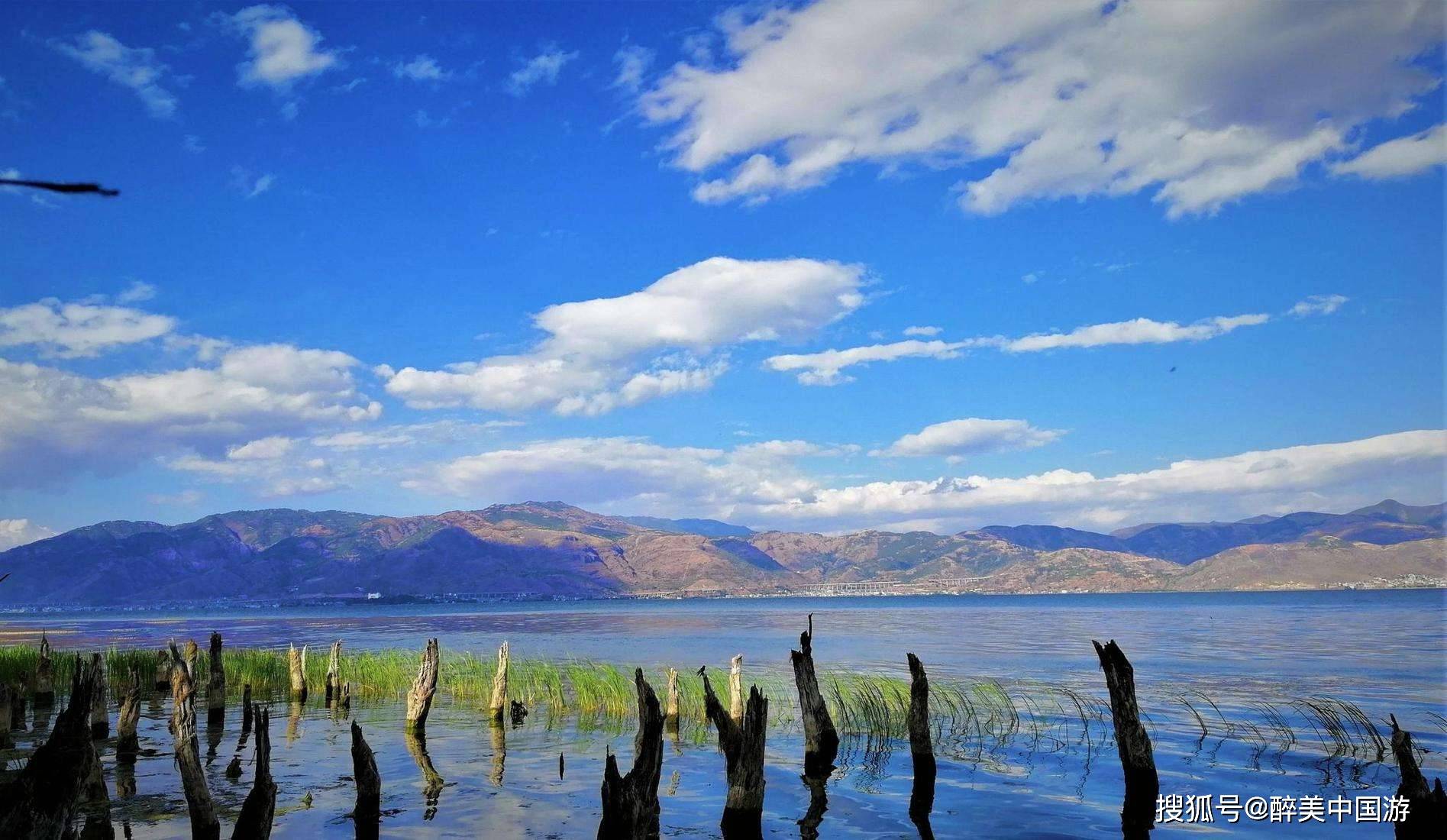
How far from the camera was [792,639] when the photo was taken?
85.6 m

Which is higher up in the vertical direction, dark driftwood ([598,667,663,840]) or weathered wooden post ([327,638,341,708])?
dark driftwood ([598,667,663,840])

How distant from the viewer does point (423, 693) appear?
28875 mm

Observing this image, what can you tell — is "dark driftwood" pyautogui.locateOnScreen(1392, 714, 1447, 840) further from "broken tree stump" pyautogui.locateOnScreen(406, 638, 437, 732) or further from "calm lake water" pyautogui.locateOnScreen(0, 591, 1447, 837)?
"broken tree stump" pyautogui.locateOnScreen(406, 638, 437, 732)

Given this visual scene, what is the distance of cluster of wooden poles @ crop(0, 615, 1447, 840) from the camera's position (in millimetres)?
9688

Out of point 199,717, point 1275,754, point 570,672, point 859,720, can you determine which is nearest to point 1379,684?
point 1275,754

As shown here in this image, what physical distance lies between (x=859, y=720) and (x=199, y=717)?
75.0 feet

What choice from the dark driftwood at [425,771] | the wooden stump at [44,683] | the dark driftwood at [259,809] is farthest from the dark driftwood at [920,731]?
the wooden stump at [44,683]

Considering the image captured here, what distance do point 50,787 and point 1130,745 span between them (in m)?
19.3

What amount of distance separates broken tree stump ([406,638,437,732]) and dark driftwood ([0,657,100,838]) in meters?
19.0

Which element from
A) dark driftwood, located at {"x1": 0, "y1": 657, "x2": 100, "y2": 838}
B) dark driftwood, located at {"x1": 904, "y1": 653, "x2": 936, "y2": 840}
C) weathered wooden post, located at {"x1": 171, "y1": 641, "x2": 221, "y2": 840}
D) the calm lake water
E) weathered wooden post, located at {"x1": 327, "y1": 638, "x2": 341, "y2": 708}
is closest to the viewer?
dark driftwood, located at {"x1": 0, "y1": 657, "x2": 100, "y2": 838}

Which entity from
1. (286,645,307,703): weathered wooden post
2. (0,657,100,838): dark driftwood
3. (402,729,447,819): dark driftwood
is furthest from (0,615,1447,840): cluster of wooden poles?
(286,645,307,703): weathered wooden post

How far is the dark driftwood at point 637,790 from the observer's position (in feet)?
46.3

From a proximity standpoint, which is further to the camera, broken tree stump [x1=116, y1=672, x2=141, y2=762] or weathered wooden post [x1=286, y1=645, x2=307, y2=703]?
weathered wooden post [x1=286, y1=645, x2=307, y2=703]

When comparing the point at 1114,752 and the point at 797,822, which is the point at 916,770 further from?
the point at 1114,752
